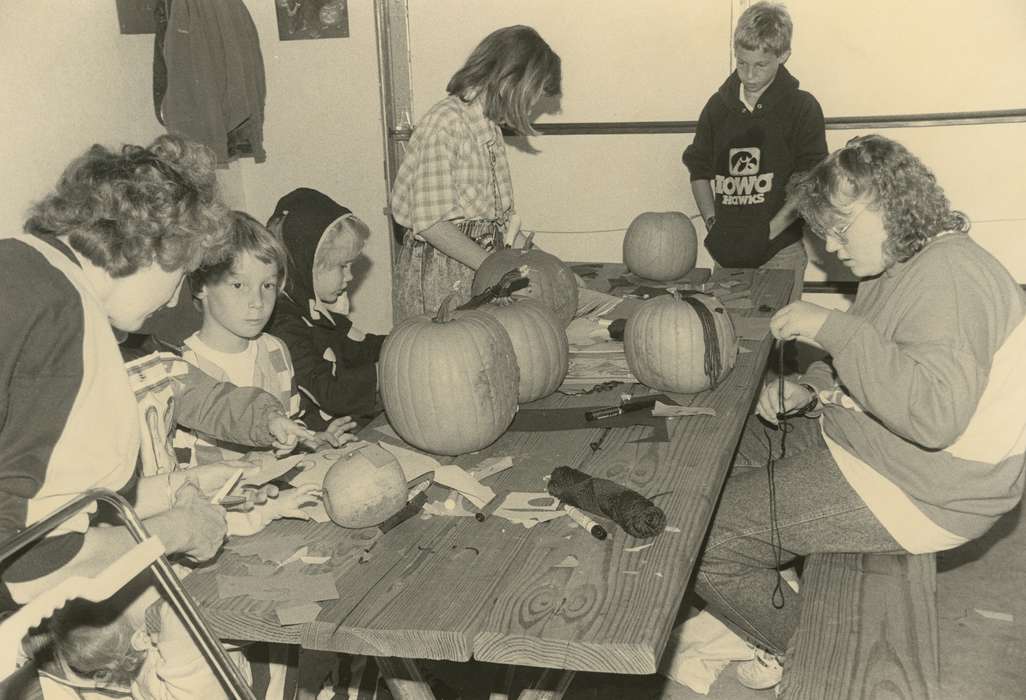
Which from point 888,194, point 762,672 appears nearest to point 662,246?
point 888,194

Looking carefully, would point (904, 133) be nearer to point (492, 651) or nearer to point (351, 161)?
point (351, 161)

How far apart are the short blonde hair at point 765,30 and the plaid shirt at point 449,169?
4.59 feet

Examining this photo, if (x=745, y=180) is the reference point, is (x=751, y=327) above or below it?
below

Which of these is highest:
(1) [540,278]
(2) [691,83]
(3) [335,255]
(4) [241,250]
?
(2) [691,83]

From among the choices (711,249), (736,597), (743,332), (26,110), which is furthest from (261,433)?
(711,249)

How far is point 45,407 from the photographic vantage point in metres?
1.77

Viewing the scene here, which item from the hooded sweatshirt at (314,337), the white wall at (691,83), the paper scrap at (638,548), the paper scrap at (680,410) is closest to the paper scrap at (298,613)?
the paper scrap at (638,548)

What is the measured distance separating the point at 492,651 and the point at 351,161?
4.74 metres

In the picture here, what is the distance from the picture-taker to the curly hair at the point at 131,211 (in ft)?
6.42

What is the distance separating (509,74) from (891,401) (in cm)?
212

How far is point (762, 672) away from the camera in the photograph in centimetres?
318

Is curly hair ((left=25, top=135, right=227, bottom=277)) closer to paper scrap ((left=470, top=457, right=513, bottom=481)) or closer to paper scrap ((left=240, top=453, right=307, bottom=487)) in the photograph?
paper scrap ((left=240, top=453, right=307, bottom=487))

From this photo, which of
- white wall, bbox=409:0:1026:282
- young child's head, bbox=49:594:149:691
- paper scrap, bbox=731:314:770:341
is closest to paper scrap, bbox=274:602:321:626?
young child's head, bbox=49:594:149:691

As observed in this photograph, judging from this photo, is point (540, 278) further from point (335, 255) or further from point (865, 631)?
point (865, 631)
